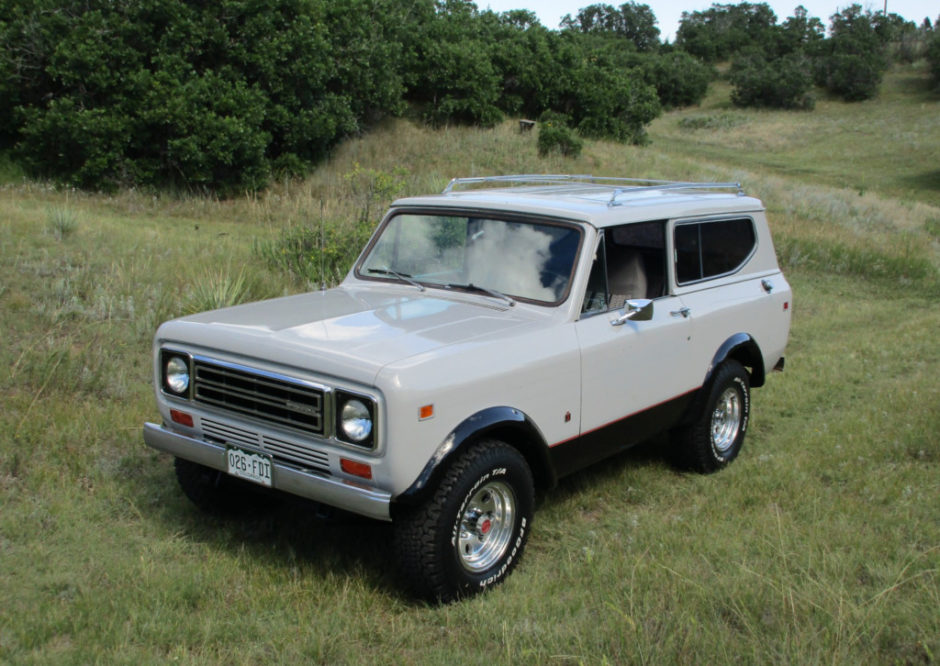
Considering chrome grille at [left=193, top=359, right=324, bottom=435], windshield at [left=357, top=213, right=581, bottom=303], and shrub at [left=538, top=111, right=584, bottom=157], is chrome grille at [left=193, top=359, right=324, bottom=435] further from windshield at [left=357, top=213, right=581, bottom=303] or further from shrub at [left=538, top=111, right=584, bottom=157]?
shrub at [left=538, top=111, right=584, bottom=157]

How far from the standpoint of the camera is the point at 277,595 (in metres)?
4.14

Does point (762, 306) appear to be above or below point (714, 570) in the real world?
above

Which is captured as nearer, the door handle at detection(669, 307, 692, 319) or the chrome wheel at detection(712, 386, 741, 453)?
the door handle at detection(669, 307, 692, 319)

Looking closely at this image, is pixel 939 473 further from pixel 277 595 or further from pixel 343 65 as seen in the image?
pixel 343 65

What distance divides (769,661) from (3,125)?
64.8ft

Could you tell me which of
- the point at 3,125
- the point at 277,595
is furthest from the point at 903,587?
the point at 3,125

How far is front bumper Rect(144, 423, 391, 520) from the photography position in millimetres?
3785

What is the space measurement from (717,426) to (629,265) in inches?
59.0

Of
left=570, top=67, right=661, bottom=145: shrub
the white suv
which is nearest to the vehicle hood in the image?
the white suv

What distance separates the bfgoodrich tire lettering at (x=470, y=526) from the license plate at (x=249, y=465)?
0.66 meters

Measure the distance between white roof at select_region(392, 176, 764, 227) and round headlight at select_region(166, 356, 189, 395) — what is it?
6.01 ft

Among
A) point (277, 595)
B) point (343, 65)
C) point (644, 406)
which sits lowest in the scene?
point (277, 595)

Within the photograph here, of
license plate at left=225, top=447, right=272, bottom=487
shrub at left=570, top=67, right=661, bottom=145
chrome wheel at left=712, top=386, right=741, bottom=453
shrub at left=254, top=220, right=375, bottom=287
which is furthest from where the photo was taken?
shrub at left=570, top=67, right=661, bottom=145

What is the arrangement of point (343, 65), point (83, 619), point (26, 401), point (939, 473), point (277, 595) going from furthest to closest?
point (343, 65) < point (26, 401) < point (939, 473) < point (277, 595) < point (83, 619)
